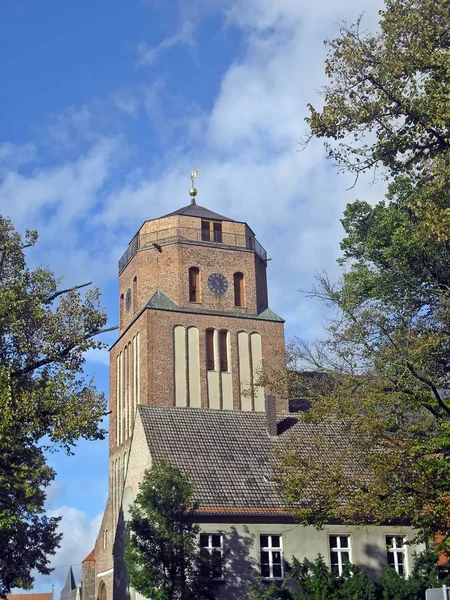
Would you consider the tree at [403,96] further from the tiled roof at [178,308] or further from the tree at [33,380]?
the tiled roof at [178,308]

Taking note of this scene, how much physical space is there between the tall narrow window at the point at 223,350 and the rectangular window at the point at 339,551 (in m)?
17.2

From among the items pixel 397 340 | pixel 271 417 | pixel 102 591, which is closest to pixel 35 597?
pixel 102 591

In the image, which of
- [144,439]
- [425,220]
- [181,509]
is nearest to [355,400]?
[425,220]

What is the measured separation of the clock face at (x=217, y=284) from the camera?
4463cm

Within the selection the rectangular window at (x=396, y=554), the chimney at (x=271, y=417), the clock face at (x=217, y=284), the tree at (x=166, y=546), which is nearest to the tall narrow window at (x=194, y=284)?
the clock face at (x=217, y=284)

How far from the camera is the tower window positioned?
152 ft

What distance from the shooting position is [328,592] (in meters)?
21.7

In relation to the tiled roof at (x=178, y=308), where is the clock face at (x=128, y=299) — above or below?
above

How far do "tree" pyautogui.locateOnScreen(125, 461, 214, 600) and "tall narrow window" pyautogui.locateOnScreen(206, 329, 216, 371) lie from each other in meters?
18.4

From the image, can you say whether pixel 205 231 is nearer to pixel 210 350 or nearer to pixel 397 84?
pixel 210 350

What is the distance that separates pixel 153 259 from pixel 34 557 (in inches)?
893

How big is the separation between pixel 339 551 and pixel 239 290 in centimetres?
2152

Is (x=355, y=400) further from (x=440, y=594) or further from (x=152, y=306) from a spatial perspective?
(x=152, y=306)

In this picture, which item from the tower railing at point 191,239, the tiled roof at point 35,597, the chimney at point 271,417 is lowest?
the tiled roof at point 35,597
